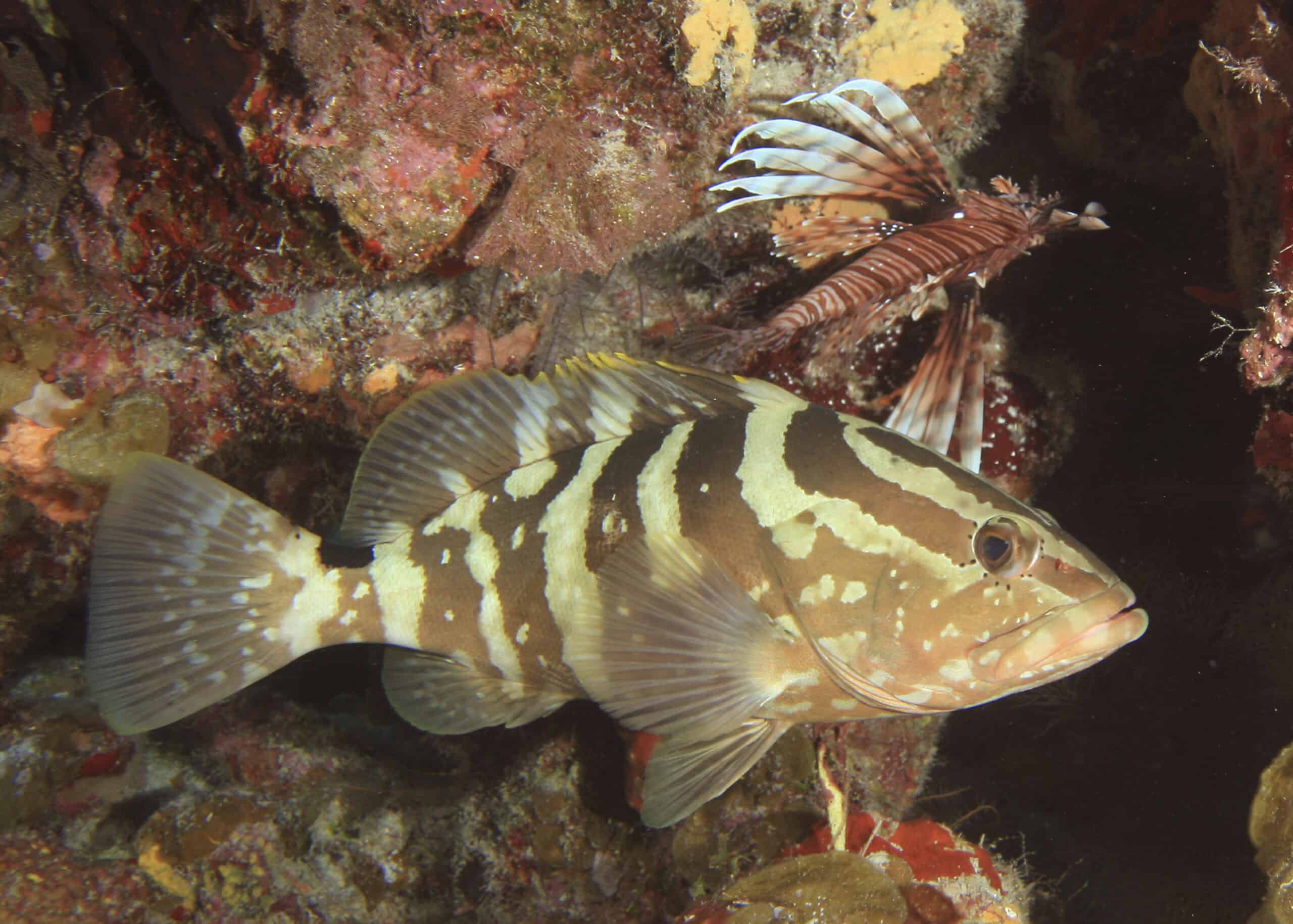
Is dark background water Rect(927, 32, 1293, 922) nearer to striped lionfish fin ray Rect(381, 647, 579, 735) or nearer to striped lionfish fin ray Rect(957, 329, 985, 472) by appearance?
striped lionfish fin ray Rect(957, 329, 985, 472)

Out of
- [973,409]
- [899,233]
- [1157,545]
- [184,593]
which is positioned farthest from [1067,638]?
[184,593]

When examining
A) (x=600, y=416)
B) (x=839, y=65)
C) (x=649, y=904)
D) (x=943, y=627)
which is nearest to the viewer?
(x=943, y=627)

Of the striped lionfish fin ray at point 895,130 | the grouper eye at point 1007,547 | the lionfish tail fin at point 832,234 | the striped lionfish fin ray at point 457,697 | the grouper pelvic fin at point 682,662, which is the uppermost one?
the striped lionfish fin ray at point 895,130

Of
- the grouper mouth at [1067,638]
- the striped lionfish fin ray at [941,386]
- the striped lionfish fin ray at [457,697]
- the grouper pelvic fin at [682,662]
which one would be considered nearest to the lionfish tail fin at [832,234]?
the striped lionfish fin ray at [941,386]

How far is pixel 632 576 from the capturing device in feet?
8.08

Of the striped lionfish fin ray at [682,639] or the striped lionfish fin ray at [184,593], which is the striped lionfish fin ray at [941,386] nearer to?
the striped lionfish fin ray at [682,639]

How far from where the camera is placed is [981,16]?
3299 millimetres

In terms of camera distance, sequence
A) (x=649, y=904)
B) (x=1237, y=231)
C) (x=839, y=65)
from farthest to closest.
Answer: (x=649, y=904) < (x=839, y=65) < (x=1237, y=231)

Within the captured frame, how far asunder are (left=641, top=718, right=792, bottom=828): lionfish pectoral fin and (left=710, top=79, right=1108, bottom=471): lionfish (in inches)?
59.0

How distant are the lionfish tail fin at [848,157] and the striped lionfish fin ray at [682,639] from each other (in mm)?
1559

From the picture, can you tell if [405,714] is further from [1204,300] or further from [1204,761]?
[1204,761]

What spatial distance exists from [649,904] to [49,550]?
3.28 meters

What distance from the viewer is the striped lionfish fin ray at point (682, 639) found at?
240 cm

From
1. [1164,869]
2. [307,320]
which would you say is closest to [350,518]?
[307,320]
